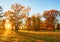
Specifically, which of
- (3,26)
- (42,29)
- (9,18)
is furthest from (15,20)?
(42,29)

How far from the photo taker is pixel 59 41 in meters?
16.2

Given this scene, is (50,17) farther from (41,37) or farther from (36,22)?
(41,37)

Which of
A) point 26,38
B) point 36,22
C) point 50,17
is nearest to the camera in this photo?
point 26,38

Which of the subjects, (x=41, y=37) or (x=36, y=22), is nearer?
(x=41, y=37)

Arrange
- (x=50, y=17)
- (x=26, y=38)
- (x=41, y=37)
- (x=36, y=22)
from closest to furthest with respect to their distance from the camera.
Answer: (x=26, y=38) → (x=41, y=37) → (x=50, y=17) → (x=36, y=22)

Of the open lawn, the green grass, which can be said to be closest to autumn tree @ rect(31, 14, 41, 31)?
the green grass

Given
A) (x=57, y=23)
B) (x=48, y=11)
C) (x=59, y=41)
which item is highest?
(x=48, y=11)

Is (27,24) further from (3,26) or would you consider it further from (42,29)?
(3,26)

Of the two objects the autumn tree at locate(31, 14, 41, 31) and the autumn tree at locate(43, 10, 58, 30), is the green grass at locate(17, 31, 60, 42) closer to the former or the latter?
the autumn tree at locate(43, 10, 58, 30)

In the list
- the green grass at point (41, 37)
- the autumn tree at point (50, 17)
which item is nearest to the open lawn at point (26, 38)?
the green grass at point (41, 37)

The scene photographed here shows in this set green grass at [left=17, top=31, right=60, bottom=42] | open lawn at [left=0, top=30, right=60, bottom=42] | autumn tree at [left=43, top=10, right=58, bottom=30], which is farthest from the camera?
autumn tree at [left=43, top=10, right=58, bottom=30]

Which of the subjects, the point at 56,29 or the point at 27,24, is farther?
Answer: the point at 27,24

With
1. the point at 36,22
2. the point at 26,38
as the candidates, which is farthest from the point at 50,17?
the point at 26,38

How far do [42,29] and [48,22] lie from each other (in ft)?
8.21
